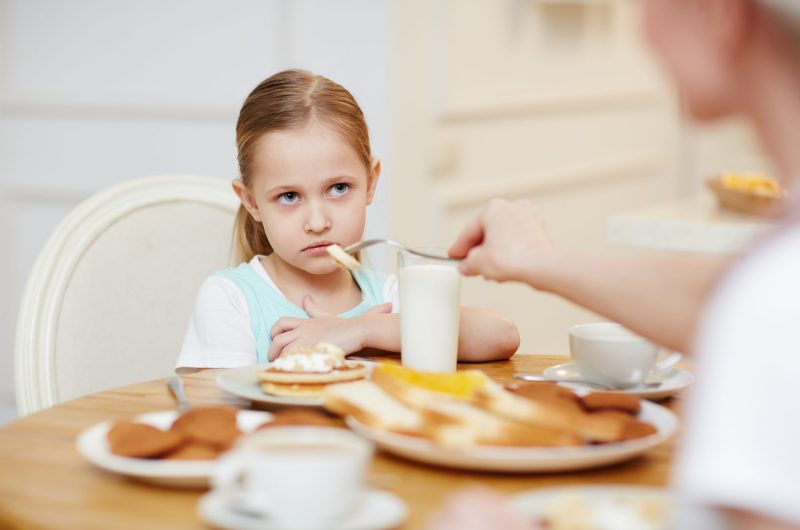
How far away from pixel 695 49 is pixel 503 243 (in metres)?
0.53

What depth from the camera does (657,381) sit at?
4.56ft

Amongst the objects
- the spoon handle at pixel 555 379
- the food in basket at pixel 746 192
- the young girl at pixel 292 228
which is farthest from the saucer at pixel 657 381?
the food in basket at pixel 746 192

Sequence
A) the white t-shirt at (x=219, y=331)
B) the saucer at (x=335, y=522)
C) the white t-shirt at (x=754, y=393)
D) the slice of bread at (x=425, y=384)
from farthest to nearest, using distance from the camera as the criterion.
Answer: the white t-shirt at (x=219, y=331)
the slice of bread at (x=425, y=384)
the saucer at (x=335, y=522)
the white t-shirt at (x=754, y=393)

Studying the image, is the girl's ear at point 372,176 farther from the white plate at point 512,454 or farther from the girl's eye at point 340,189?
the white plate at point 512,454

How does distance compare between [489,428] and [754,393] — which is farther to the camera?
[489,428]

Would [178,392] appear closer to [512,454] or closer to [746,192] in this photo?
[512,454]

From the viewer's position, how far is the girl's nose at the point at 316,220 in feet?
5.70

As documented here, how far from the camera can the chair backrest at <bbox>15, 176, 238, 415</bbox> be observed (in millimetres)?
1680

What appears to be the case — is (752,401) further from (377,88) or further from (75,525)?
(377,88)

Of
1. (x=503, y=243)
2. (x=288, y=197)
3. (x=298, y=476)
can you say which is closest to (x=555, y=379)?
(x=503, y=243)

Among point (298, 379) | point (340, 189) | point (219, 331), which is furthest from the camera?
point (340, 189)

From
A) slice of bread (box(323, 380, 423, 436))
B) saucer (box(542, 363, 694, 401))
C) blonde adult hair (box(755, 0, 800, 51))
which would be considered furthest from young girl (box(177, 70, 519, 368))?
blonde adult hair (box(755, 0, 800, 51))

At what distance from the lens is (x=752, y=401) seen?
22.2 inches

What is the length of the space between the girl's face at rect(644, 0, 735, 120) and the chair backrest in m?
1.17
